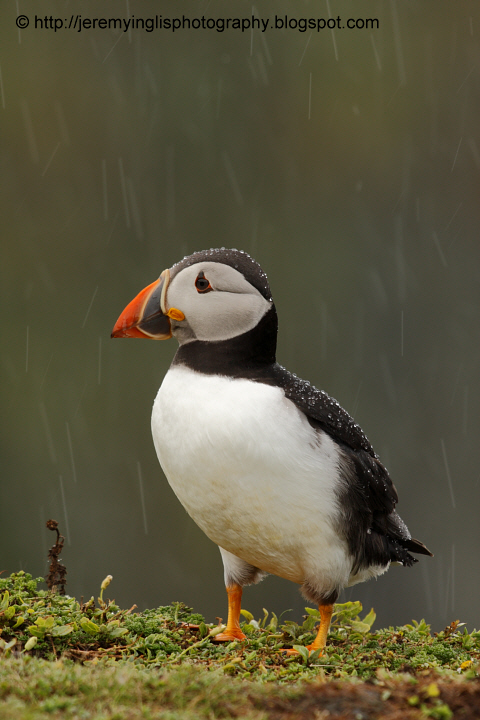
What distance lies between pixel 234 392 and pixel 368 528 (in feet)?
3.31

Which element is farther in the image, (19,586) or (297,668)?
(19,586)

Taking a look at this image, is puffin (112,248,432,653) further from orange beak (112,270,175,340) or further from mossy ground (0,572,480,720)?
mossy ground (0,572,480,720)

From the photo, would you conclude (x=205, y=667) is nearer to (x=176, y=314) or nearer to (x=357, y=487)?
(x=357, y=487)

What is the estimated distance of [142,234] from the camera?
1011 cm

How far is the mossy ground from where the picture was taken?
7.37 feet

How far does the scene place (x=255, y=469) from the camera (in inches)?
140

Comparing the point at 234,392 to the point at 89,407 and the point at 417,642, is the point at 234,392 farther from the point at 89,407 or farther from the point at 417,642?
the point at 89,407

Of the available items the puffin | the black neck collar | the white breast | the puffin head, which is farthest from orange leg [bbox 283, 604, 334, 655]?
the puffin head

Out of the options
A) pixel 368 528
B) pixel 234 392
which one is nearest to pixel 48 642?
pixel 234 392

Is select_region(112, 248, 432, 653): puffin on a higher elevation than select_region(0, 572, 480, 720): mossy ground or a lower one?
higher

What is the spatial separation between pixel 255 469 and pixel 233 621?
101 centimetres

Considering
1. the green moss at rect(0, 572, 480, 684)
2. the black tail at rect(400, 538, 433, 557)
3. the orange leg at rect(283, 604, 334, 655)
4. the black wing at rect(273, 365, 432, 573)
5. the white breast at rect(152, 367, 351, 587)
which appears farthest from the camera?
the black tail at rect(400, 538, 433, 557)

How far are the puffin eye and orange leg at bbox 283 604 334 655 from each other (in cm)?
166

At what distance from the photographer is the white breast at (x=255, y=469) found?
3.56 meters
